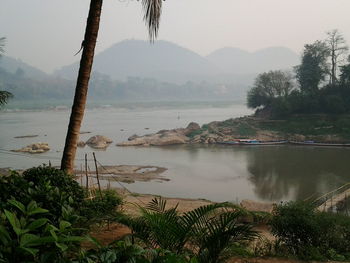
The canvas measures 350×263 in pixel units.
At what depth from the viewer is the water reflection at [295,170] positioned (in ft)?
59.0

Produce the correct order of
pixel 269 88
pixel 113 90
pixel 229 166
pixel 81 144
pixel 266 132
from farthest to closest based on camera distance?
pixel 113 90 < pixel 269 88 < pixel 266 132 < pixel 81 144 < pixel 229 166

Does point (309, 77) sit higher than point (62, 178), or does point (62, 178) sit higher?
point (309, 77)

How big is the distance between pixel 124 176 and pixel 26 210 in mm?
18962

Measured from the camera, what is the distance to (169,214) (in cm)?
317

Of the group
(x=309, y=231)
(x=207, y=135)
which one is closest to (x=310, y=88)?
(x=207, y=135)

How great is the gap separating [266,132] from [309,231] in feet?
101

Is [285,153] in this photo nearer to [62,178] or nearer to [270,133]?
[270,133]

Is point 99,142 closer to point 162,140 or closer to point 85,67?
point 162,140

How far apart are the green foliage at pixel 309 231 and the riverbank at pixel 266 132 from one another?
89.6ft

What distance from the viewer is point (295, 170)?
22.4 m

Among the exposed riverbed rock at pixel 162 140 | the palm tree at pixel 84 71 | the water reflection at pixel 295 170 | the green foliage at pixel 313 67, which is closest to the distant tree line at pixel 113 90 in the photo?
the exposed riverbed rock at pixel 162 140

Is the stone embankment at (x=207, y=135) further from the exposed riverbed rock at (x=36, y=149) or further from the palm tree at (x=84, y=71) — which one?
the palm tree at (x=84, y=71)

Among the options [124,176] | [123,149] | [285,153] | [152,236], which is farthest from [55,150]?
[152,236]

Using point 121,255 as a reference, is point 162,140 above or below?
below
